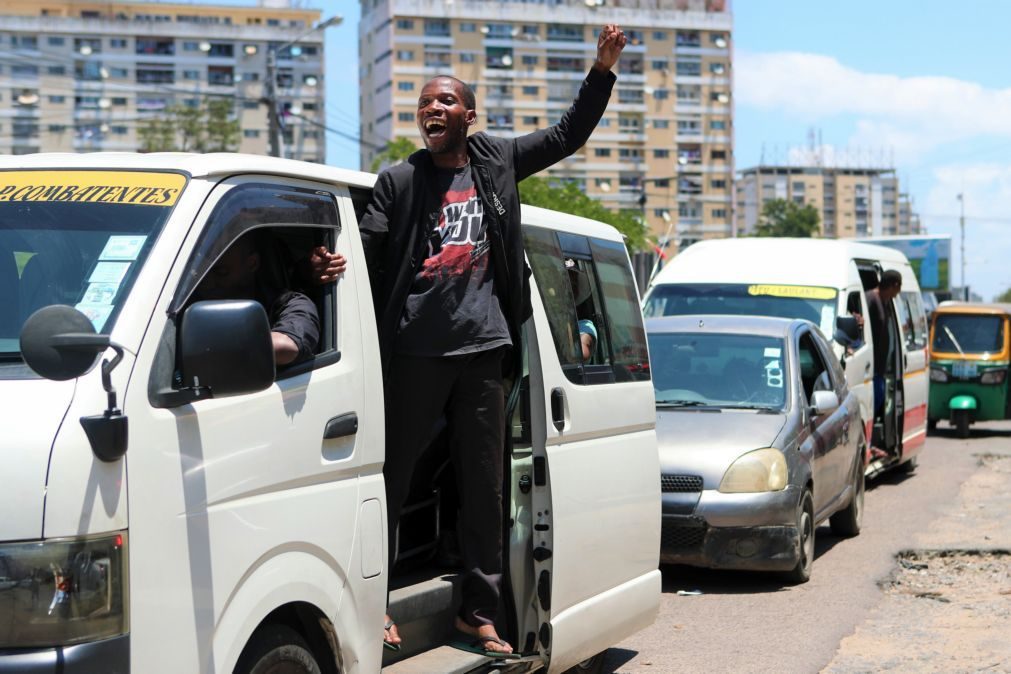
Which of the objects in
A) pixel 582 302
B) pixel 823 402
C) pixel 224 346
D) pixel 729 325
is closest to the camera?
pixel 224 346

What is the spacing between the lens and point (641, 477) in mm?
6238

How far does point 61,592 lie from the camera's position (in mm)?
3164

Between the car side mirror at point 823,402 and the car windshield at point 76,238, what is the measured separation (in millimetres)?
6967

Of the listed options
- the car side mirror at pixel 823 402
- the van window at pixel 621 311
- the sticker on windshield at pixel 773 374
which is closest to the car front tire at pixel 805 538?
the car side mirror at pixel 823 402

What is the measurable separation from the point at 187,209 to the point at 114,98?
14186 centimetres

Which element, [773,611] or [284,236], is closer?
[284,236]

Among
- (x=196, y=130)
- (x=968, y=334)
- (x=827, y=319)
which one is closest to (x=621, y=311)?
(x=827, y=319)

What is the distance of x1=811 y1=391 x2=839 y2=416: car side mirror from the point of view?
398 inches

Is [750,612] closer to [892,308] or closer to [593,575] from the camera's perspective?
Answer: [593,575]

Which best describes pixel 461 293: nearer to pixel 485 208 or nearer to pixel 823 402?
pixel 485 208

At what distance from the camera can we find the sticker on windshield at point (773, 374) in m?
10.3

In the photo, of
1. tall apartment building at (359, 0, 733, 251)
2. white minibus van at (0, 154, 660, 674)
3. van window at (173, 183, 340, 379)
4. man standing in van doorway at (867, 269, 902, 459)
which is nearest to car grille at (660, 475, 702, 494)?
white minibus van at (0, 154, 660, 674)

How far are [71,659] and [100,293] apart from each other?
950 mm

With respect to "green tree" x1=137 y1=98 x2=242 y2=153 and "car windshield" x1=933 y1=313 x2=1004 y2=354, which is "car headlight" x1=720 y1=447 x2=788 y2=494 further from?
"green tree" x1=137 y1=98 x2=242 y2=153
